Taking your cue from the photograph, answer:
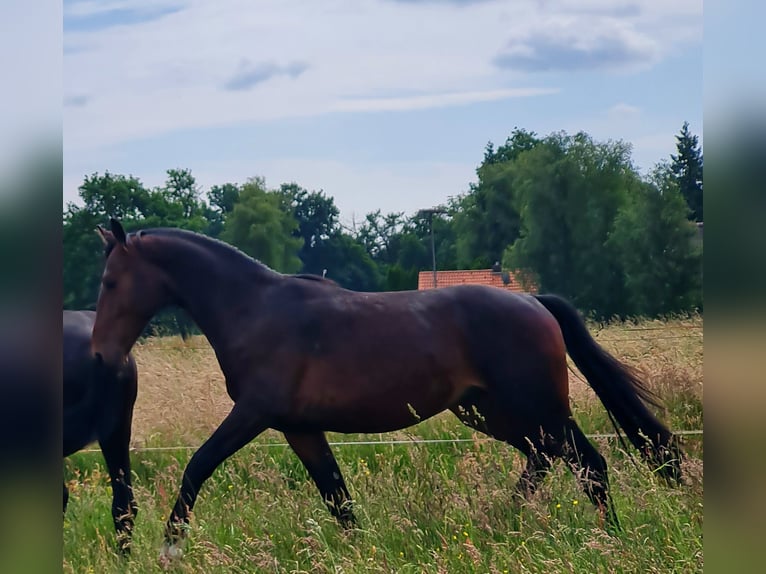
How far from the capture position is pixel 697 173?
24.9 ft

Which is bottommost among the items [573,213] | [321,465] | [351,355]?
[321,465]

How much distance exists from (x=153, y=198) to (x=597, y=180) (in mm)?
3816

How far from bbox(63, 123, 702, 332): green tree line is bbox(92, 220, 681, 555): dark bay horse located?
3.59 ft

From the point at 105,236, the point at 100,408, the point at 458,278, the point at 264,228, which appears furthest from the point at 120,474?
the point at 458,278

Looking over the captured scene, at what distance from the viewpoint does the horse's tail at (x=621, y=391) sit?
4590mm

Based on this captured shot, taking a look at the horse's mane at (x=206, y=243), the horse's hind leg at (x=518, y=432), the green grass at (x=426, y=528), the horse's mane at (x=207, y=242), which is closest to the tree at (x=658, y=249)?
the green grass at (x=426, y=528)

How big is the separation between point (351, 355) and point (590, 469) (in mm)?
1490

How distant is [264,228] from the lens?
6.54 metres

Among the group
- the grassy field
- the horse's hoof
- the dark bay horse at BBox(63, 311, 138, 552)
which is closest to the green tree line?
the grassy field

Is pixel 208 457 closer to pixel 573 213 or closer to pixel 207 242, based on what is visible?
pixel 207 242

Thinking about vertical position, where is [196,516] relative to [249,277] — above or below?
below

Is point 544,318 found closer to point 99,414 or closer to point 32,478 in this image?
point 99,414

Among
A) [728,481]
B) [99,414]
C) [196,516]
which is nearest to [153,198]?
[99,414]

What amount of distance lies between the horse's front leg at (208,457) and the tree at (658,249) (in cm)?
347
